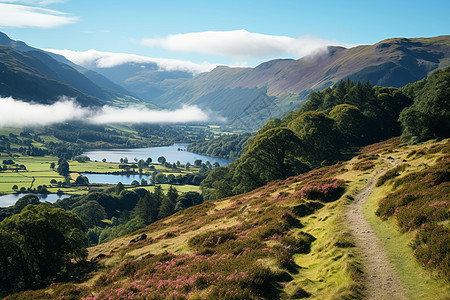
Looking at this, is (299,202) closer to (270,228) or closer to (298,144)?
(270,228)

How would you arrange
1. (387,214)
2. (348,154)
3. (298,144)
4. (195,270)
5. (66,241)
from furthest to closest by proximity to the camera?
(348,154), (298,144), (66,241), (387,214), (195,270)

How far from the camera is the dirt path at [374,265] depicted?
42.1 feet

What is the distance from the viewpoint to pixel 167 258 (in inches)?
989

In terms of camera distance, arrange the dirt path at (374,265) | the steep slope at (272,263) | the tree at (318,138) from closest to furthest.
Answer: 1. the dirt path at (374,265)
2. the steep slope at (272,263)
3. the tree at (318,138)

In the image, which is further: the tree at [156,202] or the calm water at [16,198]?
the calm water at [16,198]

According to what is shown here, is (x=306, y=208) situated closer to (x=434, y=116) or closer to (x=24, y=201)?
(x=434, y=116)

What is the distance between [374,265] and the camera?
15180mm

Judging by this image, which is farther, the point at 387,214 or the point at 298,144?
the point at 298,144

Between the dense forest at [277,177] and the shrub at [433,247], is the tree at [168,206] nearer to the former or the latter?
the dense forest at [277,177]

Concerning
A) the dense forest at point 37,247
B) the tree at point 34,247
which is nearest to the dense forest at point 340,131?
the dense forest at point 37,247

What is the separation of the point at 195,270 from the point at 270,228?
7.72 meters

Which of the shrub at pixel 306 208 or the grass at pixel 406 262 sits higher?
the grass at pixel 406 262

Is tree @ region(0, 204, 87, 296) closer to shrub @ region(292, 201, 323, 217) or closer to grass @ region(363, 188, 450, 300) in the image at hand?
shrub @ region(292, 201, 323, 217)

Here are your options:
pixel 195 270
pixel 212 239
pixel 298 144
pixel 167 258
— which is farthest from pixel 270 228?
pixel 298 144
